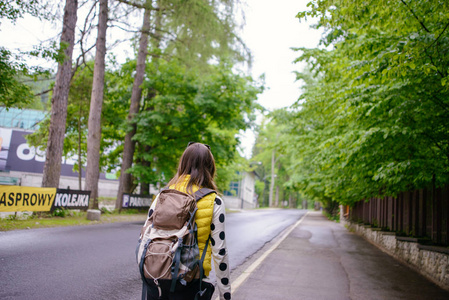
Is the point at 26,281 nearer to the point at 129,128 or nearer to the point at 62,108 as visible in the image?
the point at 62,108

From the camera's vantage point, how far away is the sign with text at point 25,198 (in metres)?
10.8

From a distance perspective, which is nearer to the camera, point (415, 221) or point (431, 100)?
point (431, 100)

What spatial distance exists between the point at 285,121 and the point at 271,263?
13394mm

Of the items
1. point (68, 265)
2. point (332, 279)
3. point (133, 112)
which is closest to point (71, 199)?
point (133, 112)

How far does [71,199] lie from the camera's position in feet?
48.1

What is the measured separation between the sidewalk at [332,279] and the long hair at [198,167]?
3.18 metres

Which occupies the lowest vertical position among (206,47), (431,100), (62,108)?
(431,100)

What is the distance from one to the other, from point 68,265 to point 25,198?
678cm

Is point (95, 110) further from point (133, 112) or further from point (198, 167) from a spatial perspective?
point (198, 167)

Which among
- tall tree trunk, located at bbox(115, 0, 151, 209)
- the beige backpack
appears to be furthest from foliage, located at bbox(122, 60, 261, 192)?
the beige backpack

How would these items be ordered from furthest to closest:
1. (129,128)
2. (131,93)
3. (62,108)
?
(131,93) < (129,128) < (62,108)

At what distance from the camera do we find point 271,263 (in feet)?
26.5

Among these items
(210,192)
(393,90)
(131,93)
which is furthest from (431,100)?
(131,93)

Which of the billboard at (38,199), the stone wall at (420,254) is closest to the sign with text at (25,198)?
the billboard at (38,199)
